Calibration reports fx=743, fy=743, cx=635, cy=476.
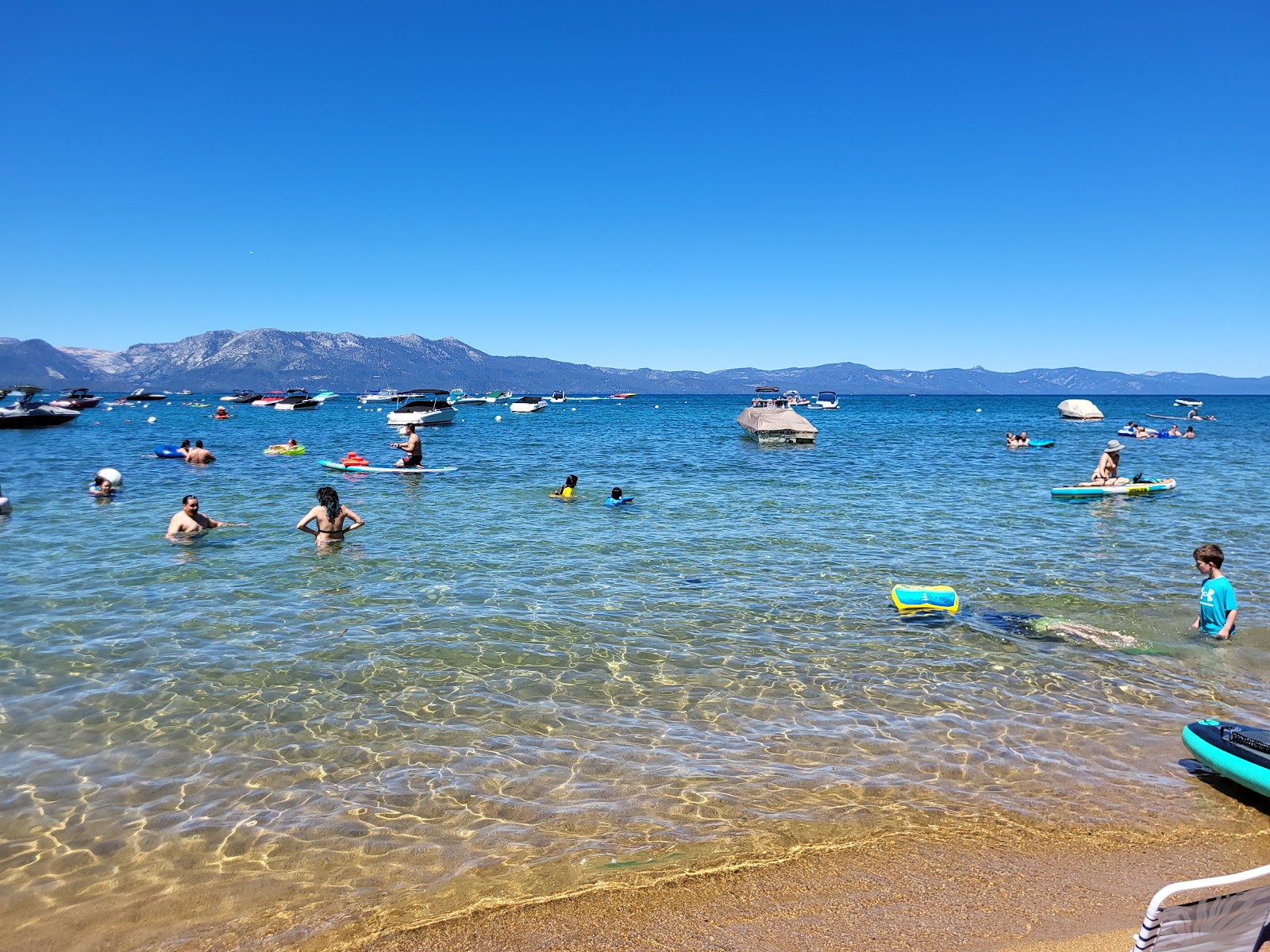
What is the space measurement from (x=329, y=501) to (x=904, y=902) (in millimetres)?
13279

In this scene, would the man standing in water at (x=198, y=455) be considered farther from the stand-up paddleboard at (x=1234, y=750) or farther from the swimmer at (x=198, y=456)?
the stand-up paddleboard at (x=1234, y=750)

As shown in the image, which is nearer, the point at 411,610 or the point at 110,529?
the point at 411,610

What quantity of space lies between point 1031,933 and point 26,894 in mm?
6228

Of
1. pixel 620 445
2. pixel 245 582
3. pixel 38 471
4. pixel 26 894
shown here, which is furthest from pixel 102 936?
pixel 620 445

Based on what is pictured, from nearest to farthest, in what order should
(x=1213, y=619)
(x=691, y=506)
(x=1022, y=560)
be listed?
(x=1213, y=619) < (x=1022, y=560) < (x=691, y=506)

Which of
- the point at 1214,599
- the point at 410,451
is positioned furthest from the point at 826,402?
the point at 1214,599

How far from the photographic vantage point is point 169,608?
1101 cm

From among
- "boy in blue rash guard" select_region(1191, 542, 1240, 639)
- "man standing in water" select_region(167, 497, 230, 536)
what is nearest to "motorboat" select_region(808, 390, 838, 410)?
"man standing in water" select_region(167, 497, 230, 536)

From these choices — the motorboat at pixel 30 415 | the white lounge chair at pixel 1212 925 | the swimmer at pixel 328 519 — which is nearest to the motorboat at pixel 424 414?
the motorboat at pixel 30 415

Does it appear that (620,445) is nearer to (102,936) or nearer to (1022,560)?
(1022,560)

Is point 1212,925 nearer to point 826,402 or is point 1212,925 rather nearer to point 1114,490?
point 1114,490

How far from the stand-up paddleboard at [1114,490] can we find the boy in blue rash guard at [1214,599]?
44.3 ft

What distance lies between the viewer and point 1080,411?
83.7m

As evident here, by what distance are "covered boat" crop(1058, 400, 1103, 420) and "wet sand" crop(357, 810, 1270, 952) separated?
89.9m
